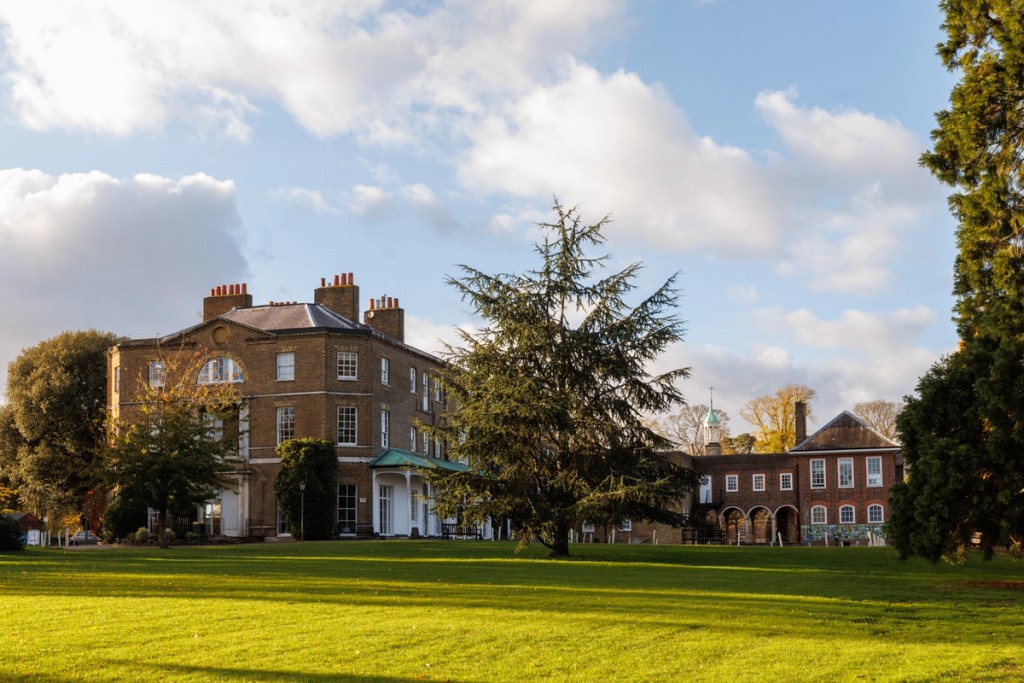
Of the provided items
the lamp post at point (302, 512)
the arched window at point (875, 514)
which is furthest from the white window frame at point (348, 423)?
the arched window at point (875, 514)

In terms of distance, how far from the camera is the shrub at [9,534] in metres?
30.4

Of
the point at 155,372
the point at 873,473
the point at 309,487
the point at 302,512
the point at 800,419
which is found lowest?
the point at 302,512

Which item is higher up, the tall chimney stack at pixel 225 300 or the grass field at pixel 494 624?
the tall chimney stack at pixel 225 300

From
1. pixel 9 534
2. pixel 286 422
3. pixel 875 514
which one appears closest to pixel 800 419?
pixel 875 514

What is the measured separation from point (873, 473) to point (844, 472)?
68.0 inches

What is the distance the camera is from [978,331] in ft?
75.8

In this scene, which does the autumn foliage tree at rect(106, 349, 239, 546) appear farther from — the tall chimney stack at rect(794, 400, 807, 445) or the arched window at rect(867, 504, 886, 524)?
the tall chimney stack at rect(794, 400, 807, 445)

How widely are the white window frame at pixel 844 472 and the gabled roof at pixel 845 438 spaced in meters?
0.83

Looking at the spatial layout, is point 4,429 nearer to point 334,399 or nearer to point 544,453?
point 334,399

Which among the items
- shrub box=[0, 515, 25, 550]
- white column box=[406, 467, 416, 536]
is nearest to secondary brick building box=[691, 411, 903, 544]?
white column box=[406, 467, 416, 536]

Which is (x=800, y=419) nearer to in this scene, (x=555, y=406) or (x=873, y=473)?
(x=873, y=473)

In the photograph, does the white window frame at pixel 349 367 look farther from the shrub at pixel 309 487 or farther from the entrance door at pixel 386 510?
the entrance door at pixel 386 510

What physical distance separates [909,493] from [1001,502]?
6.71 ft

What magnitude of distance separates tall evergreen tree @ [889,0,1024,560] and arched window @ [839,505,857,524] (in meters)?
47.7
